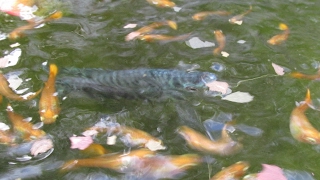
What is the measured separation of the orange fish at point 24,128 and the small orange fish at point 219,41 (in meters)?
1.49

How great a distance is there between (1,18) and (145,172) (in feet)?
7.30

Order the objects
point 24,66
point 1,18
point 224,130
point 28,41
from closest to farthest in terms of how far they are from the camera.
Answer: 1. point 224,130
2. point 24,66
3. point 28,41
4. point 1,18

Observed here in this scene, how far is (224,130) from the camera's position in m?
2.40

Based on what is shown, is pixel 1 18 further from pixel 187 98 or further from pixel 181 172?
pixel 181 172

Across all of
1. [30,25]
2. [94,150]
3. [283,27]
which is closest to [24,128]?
[94,150]

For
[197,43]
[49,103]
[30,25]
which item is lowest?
[197,43]

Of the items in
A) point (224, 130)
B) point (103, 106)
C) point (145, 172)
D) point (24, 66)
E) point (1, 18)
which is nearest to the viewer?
point (145, 172)

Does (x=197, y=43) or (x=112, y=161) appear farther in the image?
(x=197, y=43)

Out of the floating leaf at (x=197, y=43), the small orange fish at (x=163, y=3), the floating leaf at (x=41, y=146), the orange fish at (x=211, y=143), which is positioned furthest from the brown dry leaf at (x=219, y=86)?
the small orange fish at (x=163, y=3)

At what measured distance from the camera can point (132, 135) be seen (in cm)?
232

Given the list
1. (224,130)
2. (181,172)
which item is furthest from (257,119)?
(181,172)

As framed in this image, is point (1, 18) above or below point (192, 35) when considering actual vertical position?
above

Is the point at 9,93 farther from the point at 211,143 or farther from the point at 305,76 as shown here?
the point at 305,76

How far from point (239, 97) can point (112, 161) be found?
1010 millimetres
